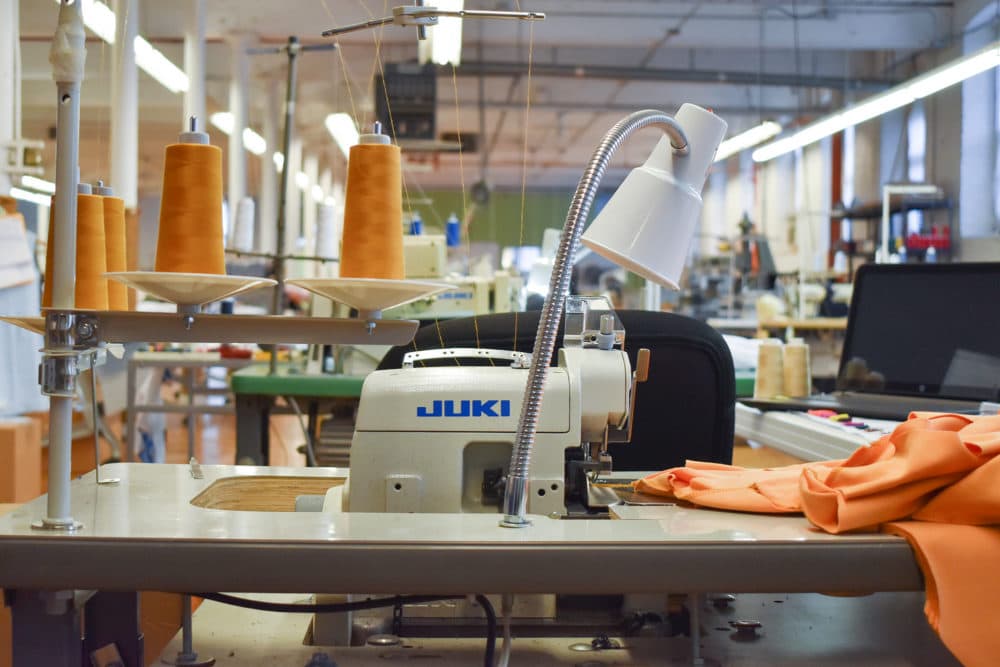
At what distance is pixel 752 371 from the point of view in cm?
349

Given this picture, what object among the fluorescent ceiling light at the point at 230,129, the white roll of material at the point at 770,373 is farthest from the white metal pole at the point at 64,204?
the fluorescent ceiling light at the point at 230,129

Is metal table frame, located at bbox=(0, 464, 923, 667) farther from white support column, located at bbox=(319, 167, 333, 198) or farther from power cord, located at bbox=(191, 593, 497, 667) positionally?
white support column, located at bbox=(319, 167, 333, 198)

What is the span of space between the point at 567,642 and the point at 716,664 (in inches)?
7.2

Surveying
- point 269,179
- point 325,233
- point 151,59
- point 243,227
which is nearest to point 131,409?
point 243,227

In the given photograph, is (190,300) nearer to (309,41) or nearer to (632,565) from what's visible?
(632,565)

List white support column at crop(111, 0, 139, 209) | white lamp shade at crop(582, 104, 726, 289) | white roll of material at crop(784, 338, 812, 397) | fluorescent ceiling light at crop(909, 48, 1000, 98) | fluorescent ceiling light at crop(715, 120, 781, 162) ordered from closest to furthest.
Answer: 1. white lamp shade at crop(582, 104, 726, 289)
2. white roll of material at crop(784, 338, 812, 397)
3. fluorescent ceiling light at crop(909, 48, 1000, 98)
4. white support column at crop(111, 0, 139, 209)
5. fluorescent ceiling light at crop(715, 120, 781, 162)

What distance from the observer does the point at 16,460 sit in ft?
12.9

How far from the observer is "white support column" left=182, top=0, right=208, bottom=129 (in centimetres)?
795

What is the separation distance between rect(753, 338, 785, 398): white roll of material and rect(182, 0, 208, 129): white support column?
238 inches

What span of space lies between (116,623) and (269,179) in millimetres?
10226

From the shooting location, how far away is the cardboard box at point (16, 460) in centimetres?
390

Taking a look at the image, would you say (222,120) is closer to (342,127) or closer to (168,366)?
(342,127)

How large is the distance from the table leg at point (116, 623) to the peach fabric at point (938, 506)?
28.7 inches

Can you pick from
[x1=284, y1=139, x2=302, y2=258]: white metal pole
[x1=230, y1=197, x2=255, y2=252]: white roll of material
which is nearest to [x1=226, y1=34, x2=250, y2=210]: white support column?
[x1=284, y1=139, x2=302, y2=258]: white metal pole
